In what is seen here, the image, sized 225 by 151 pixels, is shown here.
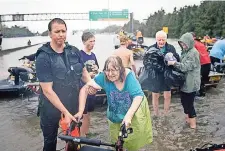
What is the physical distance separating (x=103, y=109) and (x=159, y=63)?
246 centimetres

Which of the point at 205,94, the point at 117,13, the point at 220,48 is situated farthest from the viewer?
the point at 117,13

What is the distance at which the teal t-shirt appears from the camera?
328cm

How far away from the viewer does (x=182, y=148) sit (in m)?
5.11

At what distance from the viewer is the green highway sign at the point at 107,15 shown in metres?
64.4

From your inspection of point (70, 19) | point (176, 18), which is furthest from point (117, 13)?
point (70, 19)

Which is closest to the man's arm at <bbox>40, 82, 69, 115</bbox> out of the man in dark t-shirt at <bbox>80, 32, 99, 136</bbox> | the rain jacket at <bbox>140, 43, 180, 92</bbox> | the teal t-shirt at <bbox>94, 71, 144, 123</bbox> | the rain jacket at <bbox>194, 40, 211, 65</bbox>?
the teal t-shirt at <bbox>94, 71, 144, 123</bbox>

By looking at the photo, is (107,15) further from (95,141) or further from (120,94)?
(95,141)

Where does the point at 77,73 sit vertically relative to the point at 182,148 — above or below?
above

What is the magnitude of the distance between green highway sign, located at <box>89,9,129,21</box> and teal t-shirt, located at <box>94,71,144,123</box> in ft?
204

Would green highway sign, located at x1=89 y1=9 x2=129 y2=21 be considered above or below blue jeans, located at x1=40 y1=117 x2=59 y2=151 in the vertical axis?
above

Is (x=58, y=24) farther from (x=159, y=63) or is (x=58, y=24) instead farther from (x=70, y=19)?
(x=70, y=19)

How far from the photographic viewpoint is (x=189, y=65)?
5.54 metres

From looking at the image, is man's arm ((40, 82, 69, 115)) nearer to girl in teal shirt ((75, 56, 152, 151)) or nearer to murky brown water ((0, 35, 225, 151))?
girl in teal shirt ((75, 56, 152, 151))

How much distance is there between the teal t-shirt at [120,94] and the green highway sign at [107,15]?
62.0 m
